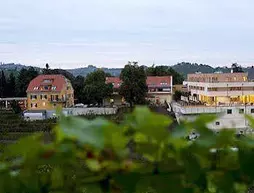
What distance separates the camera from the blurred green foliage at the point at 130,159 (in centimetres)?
35

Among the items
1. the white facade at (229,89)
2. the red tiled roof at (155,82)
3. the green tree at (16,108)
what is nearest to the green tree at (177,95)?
the red tiled roof at (155,82)

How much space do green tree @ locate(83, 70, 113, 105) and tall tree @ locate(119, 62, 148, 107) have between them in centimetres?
226

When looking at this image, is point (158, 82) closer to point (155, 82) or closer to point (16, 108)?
point (155, 82)

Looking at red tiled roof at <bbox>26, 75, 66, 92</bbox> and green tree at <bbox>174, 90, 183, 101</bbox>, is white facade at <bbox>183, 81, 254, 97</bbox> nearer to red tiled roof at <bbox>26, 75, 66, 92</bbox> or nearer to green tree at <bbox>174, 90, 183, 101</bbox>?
green tree at <bbox>174, 90, 183, 101</bbox>

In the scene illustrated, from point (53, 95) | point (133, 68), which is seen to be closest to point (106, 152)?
point (133, 68)

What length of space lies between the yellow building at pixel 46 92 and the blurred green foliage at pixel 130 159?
2782cm

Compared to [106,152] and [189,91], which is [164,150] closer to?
[106,152]

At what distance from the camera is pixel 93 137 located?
0.33 meters

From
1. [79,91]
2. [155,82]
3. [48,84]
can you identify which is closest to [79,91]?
[79,91]

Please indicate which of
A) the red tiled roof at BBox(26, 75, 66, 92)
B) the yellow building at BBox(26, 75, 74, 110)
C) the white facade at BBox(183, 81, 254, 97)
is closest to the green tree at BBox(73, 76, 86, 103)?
the yellow building at BBox(26, 75, 74, 110)

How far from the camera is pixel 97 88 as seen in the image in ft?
92.6

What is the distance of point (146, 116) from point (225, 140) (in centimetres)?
8

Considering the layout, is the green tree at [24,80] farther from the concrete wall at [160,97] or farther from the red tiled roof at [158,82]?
the concrete wall at [160,97]

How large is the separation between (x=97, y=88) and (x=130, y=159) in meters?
27.9
